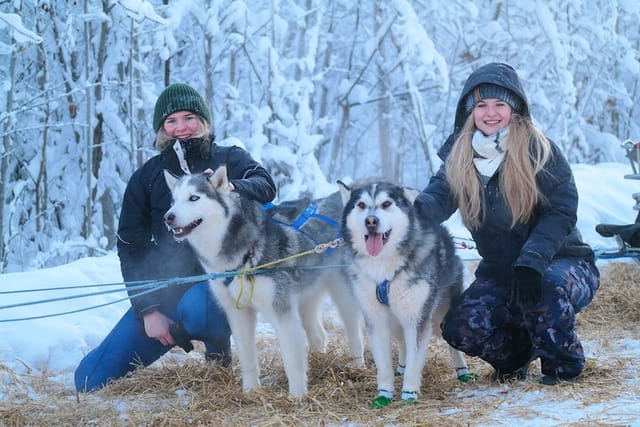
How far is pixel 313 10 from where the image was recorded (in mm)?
7156

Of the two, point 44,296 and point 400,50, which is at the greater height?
point 400,50

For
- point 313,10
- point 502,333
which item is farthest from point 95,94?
point 502,333

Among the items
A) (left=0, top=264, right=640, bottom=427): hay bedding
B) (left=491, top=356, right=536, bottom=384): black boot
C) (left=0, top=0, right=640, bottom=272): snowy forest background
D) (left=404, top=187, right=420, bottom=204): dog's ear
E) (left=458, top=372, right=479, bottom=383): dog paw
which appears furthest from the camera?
(left=0, top=0, right=640, bottom=272): snowy forest background

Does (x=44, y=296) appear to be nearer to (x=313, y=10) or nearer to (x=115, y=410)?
(x=115, y=410)

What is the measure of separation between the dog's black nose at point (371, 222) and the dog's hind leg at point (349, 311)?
92cm

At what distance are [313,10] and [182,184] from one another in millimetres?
4689

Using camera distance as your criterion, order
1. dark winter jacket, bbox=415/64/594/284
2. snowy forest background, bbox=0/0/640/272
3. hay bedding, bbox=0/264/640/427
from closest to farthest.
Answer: hay bedding, bbox=0/264/640/427 → dark winter jacket, bbox=415/64/594/284 → snowy forest background, bbox=0/0/640/272

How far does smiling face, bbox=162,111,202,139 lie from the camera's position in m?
3.29

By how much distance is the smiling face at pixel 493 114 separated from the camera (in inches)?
112

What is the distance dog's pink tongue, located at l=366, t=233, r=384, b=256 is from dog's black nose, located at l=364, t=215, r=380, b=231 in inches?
1.7

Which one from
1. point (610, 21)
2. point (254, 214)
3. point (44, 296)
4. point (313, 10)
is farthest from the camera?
point (610, 21)

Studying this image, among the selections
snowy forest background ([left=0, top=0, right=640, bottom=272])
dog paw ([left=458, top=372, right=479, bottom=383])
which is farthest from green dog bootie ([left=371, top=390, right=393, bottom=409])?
snowy forest background ([left=0, top=0, right=640, bottom=272])

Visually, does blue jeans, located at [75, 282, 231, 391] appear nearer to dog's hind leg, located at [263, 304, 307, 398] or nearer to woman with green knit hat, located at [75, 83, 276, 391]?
woman with green knit hat, located at [75, 83, 276, 391]

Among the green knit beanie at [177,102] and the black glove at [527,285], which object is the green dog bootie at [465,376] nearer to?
the black glove at [527,285]
